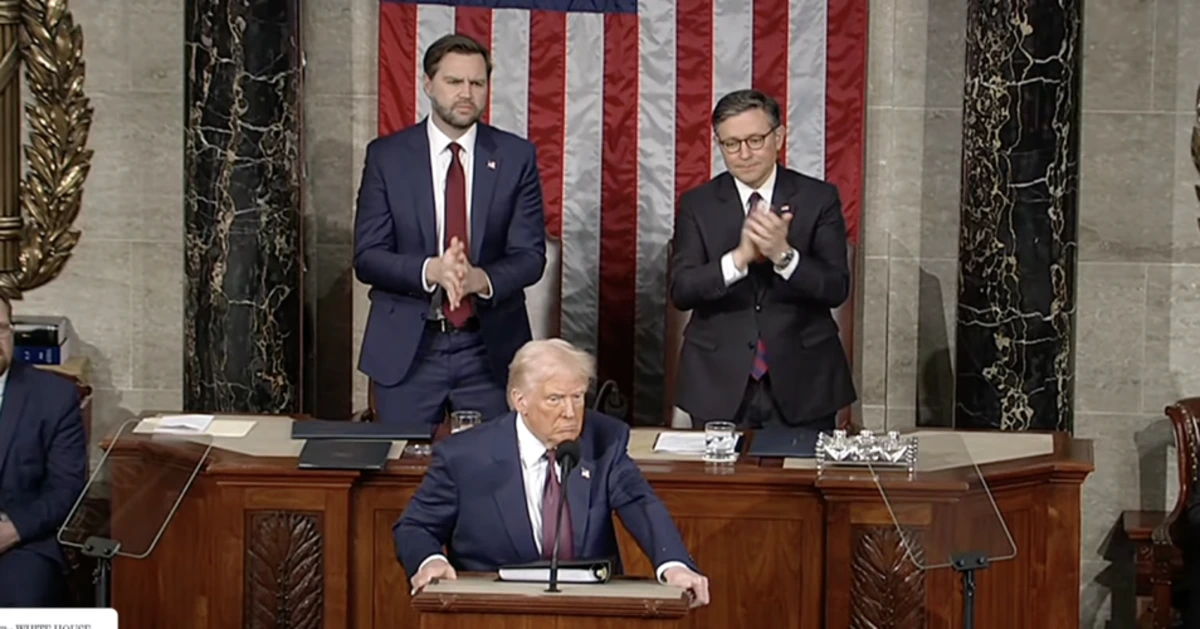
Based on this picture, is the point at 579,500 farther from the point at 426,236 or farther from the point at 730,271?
the point at 426,236

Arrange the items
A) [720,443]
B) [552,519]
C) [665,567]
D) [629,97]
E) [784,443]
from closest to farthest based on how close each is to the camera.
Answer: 1. [665,567]
2. [552,519]
3. [720,443]
4. [784,443]
5. [629,97]

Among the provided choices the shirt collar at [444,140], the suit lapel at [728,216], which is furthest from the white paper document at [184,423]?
the suit lapel at [728,216]

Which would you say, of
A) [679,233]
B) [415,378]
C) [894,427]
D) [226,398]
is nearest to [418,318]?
[415,378]

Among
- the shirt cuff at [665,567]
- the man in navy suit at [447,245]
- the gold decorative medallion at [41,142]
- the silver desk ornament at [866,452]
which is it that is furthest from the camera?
the gold decorative medallion at [41,142]

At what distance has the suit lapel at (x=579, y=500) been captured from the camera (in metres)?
6.19

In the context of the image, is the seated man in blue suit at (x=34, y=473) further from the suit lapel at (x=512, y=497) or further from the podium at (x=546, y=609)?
the podium at (x=546, y=609)

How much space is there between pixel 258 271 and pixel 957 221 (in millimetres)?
3136

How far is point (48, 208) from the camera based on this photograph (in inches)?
379

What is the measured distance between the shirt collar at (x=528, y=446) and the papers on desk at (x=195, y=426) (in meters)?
1.60

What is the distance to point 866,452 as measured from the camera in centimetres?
712

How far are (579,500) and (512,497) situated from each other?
0.19 m

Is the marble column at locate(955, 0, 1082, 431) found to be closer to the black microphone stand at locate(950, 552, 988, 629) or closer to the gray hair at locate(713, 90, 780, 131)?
the gray hair at locate(713, 90, 780, 131)

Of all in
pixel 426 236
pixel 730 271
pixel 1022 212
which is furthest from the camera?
pixel 1022 212

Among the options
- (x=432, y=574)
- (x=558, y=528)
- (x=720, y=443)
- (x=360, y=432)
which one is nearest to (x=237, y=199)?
(x=360, y=432)
